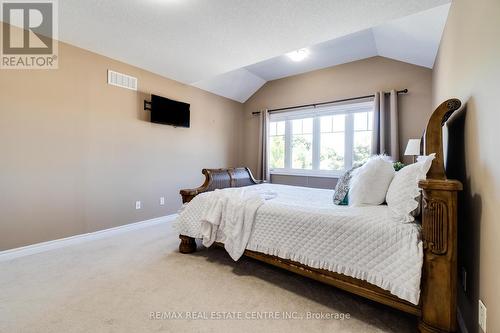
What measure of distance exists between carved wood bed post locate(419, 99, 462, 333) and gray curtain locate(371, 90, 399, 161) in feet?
8.29

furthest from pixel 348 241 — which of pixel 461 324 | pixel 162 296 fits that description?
Answer: pixel 162 296

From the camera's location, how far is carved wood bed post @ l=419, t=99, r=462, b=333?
1.23 m

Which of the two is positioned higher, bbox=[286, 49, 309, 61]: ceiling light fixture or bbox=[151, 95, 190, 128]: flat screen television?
bbox=[286, 49, 309, 61]: ceiling light fixture

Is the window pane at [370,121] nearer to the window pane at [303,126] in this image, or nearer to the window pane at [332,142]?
the window pane at [332,142]

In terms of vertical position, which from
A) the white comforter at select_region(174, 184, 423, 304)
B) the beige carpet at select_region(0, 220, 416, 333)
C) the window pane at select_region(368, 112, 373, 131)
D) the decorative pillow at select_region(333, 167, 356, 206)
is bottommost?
the beige carpet at select_region(0, 220, 416, 333)

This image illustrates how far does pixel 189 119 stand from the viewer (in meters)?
4.24

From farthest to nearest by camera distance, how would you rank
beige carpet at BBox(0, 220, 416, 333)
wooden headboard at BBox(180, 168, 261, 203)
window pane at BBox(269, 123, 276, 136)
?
window pane at BBox(269, 123, 276, 136), wooden headboard at BBox(180, 168, 261, 203), beige carpet at BBox(0, 220, 416, 333)

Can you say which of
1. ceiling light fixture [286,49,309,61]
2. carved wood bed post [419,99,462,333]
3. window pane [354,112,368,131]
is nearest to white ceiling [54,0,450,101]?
ceiling light fixture [286,49,309,61]

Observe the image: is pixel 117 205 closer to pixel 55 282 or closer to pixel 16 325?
pixel 55 282

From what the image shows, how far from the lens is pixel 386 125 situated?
12.0ft

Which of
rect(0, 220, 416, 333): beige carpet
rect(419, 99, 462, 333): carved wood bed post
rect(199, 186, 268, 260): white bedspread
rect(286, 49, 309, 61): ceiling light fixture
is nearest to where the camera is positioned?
rect(419, 99, 462, 333): carved wood bed post

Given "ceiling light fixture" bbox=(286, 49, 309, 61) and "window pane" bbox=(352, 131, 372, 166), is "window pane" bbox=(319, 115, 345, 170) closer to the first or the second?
"window pane" bbox=(352, 131, 372, 166)

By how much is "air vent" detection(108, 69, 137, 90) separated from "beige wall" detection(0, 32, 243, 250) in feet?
0.25

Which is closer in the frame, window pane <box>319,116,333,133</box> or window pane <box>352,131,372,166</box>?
window pane <box>352,131,372,166</box>
